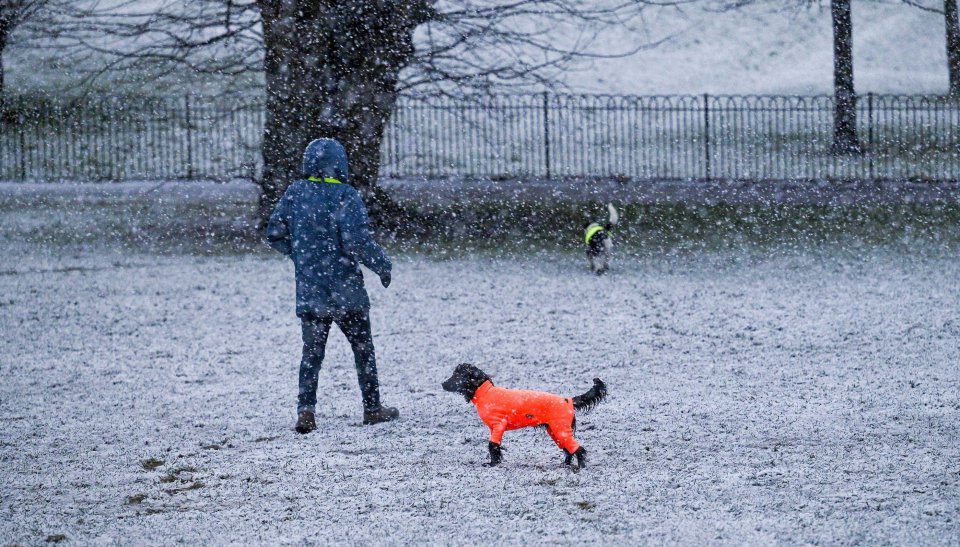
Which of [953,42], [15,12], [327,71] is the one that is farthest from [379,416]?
[953,42]

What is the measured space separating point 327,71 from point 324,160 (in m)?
8.73

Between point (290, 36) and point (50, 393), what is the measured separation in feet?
26.5

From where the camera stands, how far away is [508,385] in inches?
285

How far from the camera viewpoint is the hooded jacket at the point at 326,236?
6086mm

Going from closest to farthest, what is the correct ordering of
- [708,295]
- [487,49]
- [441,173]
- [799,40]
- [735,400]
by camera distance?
[735,400] → [708,295] → [487,49] → [441,173] → [799,40]

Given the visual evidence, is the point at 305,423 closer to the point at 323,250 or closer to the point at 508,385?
the point at 323,250

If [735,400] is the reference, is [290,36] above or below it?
above

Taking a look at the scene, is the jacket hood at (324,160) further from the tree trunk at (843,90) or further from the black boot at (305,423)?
the tree trunk at (843,90)

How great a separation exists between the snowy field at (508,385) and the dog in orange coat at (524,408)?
16cm

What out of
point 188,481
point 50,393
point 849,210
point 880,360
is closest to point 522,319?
point 880,360

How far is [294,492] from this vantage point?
16.4ft

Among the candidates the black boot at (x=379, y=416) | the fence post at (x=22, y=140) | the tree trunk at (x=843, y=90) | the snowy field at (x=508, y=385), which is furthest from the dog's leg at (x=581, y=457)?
the fence post at (x=22, y=140)

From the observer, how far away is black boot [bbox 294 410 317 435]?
6105 mm

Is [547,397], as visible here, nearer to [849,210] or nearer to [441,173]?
[849,210]
